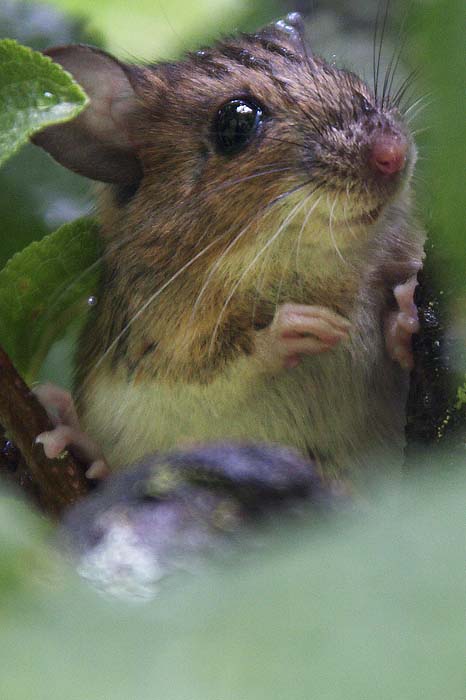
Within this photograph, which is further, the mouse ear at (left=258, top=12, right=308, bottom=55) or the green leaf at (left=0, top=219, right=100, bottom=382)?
the mouse ear at (left=258, top=12, right=308, bottom=55)

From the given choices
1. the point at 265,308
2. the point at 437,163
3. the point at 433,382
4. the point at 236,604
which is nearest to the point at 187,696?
the point at 236,604

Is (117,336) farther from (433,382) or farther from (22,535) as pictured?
(22,535)

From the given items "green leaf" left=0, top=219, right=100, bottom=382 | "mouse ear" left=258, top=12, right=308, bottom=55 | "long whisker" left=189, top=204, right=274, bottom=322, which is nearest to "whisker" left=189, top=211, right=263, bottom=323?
"long whisker" left=189, top=204, right=274, bottom=322

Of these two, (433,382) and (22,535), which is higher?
(22,535)

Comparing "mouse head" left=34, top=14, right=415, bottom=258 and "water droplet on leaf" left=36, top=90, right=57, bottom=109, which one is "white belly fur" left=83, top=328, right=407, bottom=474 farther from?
"water droplet on leaf" left=36, top=90, right=57, bottom=109

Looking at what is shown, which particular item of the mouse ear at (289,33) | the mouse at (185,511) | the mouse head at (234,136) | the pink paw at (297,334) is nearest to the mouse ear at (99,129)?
the mouse head at (234,136)

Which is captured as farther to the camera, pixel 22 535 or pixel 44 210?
pixel 44 210
